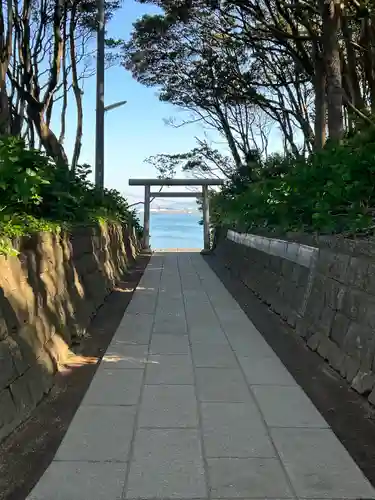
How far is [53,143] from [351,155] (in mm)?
10115

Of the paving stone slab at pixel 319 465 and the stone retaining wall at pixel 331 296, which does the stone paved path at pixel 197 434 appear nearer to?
the paving stone slab at pixel 319 465

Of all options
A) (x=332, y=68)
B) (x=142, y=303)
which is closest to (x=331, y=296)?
(x=142, y=303)

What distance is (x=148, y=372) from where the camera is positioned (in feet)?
18.0

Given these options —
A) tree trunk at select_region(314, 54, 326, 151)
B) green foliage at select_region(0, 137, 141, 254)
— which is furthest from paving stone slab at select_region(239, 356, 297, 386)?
tree trunk at select_region(314, 54, 326, 151)

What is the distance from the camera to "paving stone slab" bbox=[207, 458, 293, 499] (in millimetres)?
3184

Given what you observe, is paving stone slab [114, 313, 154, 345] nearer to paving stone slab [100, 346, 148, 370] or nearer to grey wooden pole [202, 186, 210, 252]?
paving stone slab [100, 346, 148, 370]

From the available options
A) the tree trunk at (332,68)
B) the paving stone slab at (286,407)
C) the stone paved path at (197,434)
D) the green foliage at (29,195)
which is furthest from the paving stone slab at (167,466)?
the tree trunk at (332,68)

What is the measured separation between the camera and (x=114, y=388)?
5.00 meters

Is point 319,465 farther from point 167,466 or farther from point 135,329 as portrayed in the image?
point 135,329

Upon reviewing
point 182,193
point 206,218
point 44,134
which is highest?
point 44,134

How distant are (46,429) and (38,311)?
135 cm

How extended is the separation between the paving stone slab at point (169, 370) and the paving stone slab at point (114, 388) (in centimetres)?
13

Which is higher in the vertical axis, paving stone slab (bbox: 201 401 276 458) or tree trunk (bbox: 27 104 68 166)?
tree trunk (bbox: 27 104 68 166)

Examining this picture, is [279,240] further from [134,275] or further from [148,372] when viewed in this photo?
[134,275]
